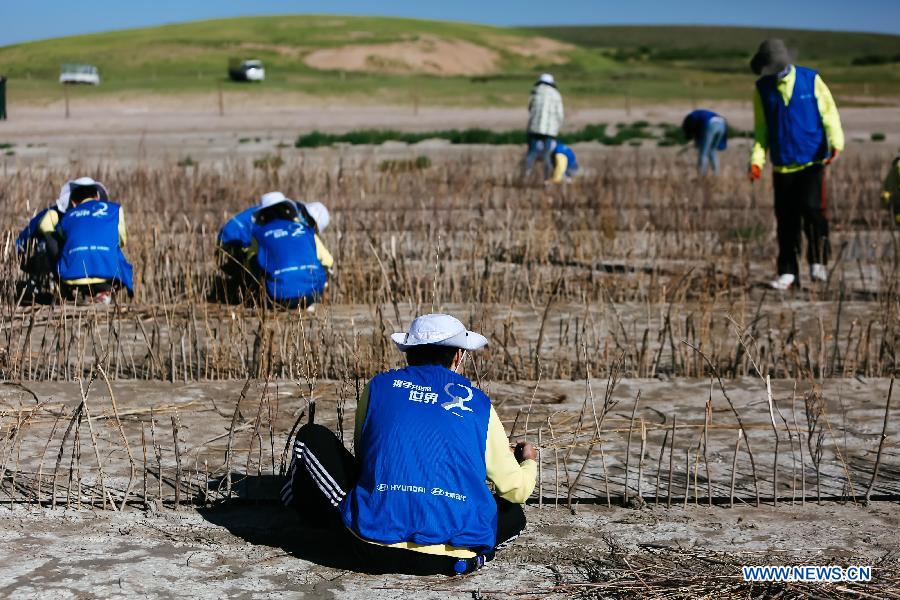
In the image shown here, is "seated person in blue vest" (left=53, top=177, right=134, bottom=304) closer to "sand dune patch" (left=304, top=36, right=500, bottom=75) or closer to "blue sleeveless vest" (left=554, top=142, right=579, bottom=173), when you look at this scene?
"blue sleeveless vest" (left=554, top=142, right=579, bottom=173)

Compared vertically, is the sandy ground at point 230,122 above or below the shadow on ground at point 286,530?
above

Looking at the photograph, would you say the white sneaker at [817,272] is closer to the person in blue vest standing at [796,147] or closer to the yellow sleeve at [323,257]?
the person in blue vest standing at [796,147]

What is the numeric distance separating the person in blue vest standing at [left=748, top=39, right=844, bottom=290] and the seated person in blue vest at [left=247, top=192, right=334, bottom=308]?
3500 millimetres

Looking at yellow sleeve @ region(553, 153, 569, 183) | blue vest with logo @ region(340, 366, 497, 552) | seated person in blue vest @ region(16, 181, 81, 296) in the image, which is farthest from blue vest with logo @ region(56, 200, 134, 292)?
yellow sleeve @ region(553, 153, 569, 183)

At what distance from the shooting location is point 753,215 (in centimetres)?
1480

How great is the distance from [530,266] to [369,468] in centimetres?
686

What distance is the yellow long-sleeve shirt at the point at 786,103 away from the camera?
10297mm

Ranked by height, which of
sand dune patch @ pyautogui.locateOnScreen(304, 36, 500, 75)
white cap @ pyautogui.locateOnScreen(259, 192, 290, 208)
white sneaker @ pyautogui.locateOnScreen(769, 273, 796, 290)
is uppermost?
sand dune patch @ pyautogui.locateOnScreen(304, 36, 500, 75)

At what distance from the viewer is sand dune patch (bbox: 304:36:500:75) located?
75312mm

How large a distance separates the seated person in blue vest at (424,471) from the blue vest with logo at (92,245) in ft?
16.3

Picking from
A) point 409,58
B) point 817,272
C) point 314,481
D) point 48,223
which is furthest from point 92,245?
point 409,58

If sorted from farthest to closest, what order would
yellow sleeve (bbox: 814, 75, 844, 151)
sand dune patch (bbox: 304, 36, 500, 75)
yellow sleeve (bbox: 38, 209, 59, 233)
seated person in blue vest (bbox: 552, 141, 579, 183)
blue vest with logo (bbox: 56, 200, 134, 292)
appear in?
1. sand dune patch (bbox: 304, 36, 500, 75)
2. seated person in blue vest (bbox: 552, 141, 579, 183)
3. yellow sleeve (bbox: 814, 75, 844, 151)
4. yellow sleeve (bbox: 38, 209, 59, 233)
5. blue vest with logo (bbox: 56, 200, 134, 292)

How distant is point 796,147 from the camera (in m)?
10.4

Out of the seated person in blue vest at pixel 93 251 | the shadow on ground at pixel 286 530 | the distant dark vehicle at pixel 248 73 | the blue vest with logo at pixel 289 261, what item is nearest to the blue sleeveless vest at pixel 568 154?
the blue vest with logo at pixel 289 261
